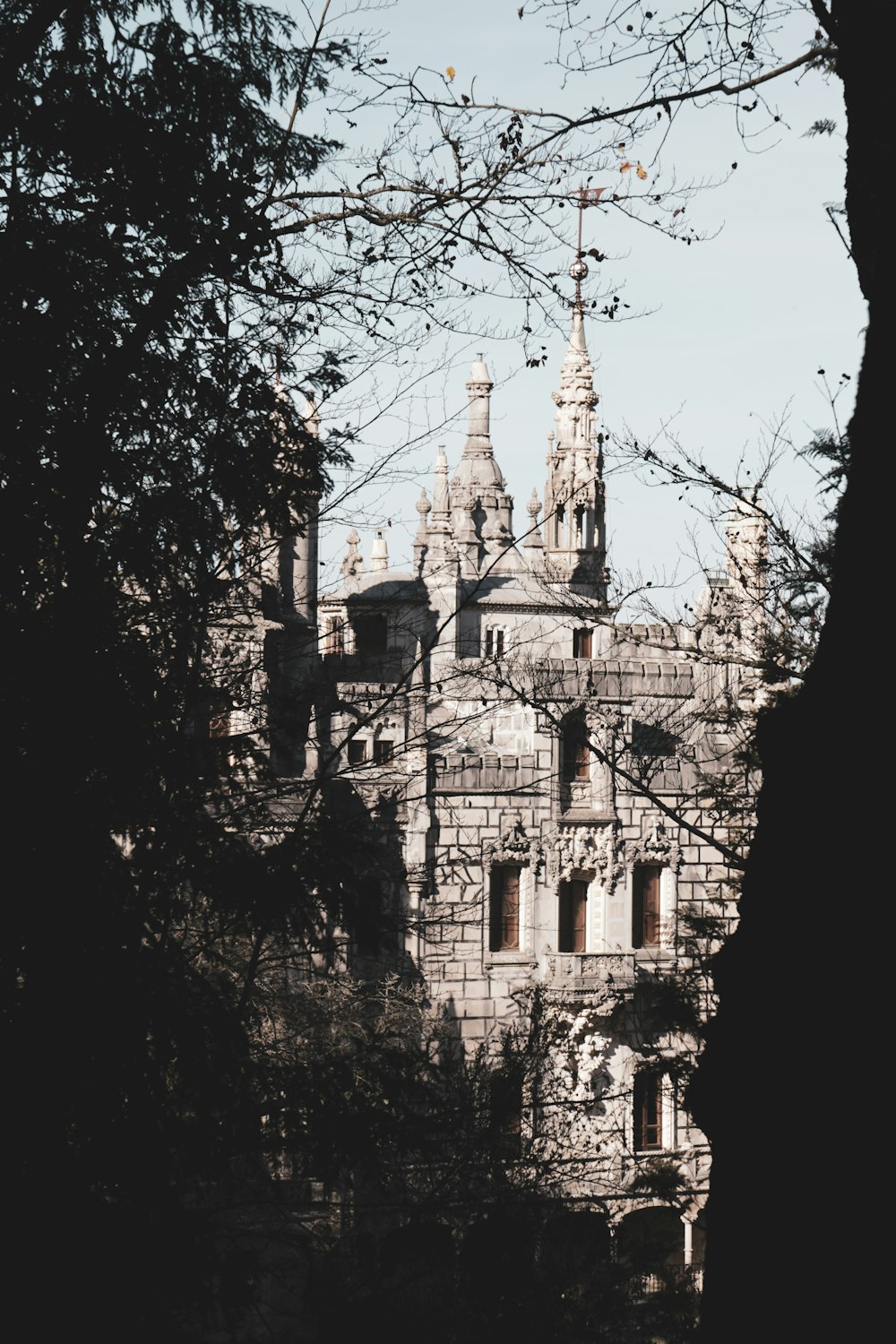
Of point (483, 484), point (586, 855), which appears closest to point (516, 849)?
point (586, 855)

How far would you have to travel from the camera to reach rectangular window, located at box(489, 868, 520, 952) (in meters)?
31.7

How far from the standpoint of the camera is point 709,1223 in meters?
4.24

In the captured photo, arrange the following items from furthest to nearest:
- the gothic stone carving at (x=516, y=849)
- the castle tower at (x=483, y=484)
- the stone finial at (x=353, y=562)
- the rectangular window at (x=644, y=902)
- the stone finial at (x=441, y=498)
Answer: the castle tower at (x=483, y=484)
the stone finial at (x=441, y=498)
the rectangular window at (x=644, y=902)
the gothic stone carving at (x=516, y=849)
the stone finial at (x=353, y=562)

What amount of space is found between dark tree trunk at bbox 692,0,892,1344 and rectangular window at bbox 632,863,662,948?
1162 inches

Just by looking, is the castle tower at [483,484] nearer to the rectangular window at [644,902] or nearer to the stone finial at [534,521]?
the stone finial at [534,521]

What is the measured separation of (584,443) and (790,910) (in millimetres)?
59598

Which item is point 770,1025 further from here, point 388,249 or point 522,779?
point 522,779

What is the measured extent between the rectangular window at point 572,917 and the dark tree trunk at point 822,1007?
28.8 meters

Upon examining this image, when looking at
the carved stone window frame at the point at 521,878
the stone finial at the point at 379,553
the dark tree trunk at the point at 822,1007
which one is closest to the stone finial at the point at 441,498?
the stone finial at the point at 379,553

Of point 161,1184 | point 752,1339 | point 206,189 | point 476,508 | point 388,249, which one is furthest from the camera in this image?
point 476,508

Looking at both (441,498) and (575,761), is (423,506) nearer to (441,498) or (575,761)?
(441,498)

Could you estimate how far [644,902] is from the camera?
110 feet

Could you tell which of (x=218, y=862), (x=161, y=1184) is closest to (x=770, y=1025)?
(x=161, y=1184)

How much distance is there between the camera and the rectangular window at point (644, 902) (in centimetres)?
3338
